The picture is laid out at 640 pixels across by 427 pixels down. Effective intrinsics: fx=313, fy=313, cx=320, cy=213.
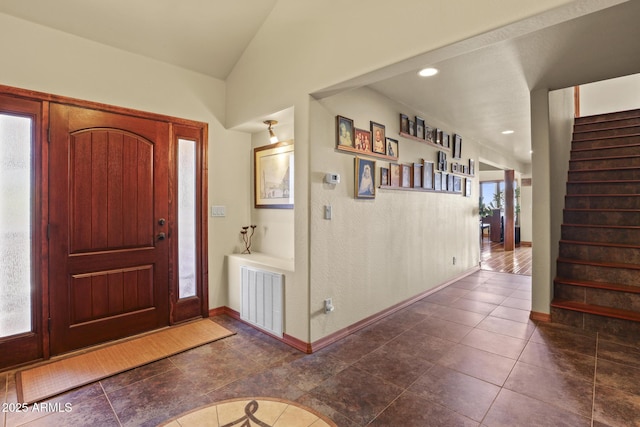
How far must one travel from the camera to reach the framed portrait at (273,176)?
334cm

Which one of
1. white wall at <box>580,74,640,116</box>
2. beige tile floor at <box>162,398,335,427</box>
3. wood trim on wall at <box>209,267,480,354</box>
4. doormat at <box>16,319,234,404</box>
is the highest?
white wall at <box>580,74,640,116</box>

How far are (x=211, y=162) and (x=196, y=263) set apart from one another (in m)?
1.10

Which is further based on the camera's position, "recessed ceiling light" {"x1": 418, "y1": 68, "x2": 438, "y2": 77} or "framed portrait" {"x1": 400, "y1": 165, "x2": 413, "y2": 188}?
"framed portrait" {"x1": 400, "y1": 165, "x2": 413, "y2": 188}

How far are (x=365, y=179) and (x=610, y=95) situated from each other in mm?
5680

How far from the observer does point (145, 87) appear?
2.96 m

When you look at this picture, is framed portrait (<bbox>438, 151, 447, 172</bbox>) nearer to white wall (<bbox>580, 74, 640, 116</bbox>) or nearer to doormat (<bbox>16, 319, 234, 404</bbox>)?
white wall (<bbox>580, 74, 640, 116</bbox>)

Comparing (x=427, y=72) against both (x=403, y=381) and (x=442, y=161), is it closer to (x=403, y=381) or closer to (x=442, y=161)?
(x=442, y=161)

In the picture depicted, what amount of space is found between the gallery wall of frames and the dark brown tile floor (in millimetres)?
1513

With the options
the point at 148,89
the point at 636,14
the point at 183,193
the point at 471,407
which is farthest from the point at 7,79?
the point at 636,14

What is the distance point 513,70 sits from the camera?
9.68 ft

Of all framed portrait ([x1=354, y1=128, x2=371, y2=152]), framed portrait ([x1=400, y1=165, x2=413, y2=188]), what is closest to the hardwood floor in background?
framed portrait ([x1=400, y1=165, x2=413, y2=188])

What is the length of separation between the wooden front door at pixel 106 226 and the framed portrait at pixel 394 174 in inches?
92.9

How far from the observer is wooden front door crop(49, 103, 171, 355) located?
2547 mm

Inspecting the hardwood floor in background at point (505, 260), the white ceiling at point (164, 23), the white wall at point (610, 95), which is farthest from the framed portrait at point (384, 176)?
the white wall at point (610, 95)
